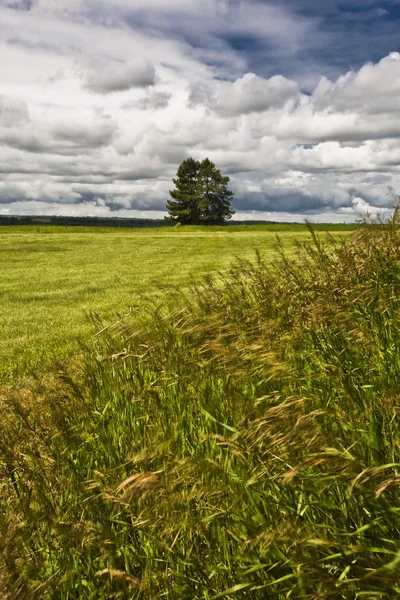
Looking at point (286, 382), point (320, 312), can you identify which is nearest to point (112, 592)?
point (286, 382)

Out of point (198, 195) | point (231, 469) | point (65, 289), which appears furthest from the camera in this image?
point (198, 195)

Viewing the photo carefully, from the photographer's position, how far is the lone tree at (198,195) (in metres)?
103

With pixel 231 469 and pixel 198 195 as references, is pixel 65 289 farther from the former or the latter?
pixel 198 195

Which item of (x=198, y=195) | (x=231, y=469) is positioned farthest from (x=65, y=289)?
(x=198, y=195)

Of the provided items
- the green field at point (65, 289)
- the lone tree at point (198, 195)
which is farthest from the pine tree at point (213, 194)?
the green field at point (65, 289)

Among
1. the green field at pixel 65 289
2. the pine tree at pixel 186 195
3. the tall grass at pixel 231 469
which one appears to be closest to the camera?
the tall grass at pixel 231 469

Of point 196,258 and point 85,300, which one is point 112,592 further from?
point 196,258

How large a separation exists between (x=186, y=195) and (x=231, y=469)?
337 feet

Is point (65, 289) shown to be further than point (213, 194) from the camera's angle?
No

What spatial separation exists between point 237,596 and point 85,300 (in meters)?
12.3

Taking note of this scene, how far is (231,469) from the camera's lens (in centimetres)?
273

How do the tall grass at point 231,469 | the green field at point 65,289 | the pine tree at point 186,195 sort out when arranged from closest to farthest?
the tall grass at point 231,469, the green field at point 65,289, the pine tree at point 186,195

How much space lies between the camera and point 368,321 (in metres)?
4.64

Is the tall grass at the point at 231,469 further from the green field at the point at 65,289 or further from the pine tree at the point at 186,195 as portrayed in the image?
the pine tree at the point at 186,195
